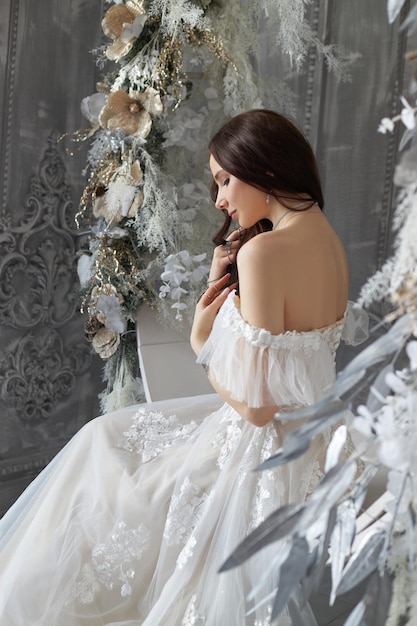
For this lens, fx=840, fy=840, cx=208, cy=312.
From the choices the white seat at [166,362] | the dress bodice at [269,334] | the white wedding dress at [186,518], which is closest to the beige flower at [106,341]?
the white seat at [166,362]

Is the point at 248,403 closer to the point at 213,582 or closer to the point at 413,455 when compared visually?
the point at 213,582

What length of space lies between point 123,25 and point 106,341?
3.50ft

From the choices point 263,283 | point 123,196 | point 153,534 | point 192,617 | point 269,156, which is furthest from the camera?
point 123,196

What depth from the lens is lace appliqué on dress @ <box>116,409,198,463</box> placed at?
2.17 meters

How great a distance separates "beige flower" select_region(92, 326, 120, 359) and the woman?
2.66ft

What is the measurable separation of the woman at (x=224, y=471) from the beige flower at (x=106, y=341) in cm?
81

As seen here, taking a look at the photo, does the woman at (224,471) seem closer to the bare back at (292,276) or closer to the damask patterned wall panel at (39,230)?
the bare back at (292,276)

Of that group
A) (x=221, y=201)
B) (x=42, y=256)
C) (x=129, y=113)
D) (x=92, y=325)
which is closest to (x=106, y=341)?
(x=92, y=325)

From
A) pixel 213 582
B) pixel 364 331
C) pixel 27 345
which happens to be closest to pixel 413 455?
pixel 213 582

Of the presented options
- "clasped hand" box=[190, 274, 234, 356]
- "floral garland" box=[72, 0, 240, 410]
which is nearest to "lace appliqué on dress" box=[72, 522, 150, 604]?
"clasped hand" box=[190, 274, 234, 356]

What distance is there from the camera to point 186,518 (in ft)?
6.24

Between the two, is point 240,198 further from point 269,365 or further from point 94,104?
point 94,104

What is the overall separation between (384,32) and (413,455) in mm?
2925

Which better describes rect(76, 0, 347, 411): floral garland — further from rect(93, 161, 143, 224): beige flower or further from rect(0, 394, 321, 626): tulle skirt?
rect(0, 394, 321, 626): tulle skirt
